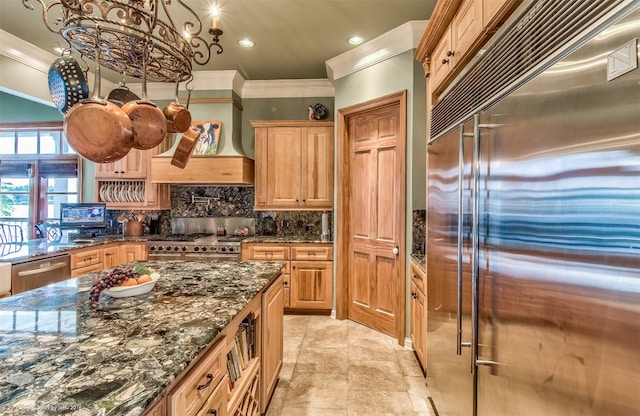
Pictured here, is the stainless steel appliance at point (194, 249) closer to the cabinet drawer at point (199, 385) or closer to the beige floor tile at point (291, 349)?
the beige floor tile at point (291, 349)

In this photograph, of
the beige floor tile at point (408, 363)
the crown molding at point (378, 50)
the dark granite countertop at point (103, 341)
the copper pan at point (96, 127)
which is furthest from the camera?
the crown molding at point (378, 50)

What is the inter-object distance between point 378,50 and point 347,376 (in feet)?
10.4

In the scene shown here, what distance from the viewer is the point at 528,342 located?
0.96 m

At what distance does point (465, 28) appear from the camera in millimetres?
1673

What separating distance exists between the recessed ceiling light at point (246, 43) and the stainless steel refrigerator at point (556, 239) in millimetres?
2737

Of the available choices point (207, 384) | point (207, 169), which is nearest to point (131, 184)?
point (207, 169)

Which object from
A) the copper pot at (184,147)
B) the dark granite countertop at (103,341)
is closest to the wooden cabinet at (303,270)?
the dark granite countertop at (103,341)

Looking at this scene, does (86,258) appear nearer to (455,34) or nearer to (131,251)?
(131,251)

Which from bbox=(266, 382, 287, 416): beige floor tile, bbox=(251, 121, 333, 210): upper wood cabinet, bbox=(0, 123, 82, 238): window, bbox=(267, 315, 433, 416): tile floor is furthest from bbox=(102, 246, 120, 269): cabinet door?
bbox=(266, 382, 287, 416): beige floor tile

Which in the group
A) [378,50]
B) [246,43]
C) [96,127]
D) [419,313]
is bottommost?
[419,313]

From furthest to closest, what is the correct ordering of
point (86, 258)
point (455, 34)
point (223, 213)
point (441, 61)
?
point (223, 213), point (86, 258), point (441, 61), point (455, 34)

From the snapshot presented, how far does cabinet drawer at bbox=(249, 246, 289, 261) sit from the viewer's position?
3992mm

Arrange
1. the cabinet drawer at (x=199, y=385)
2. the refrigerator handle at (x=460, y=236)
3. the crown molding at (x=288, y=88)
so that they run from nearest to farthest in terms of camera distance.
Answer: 1. the cabinet drawer at (x=199, y=385)
2. the refrigerator handle at (x=460, y=236)
3. the crown molding at (x=288, y=88)

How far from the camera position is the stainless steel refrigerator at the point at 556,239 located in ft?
2.05
